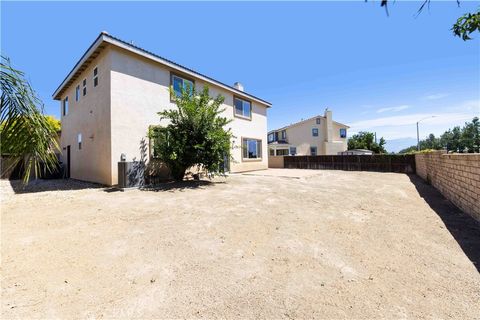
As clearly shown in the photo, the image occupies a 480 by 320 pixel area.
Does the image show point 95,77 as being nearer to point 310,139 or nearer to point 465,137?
point 310,139

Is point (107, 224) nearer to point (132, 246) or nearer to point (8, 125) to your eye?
point (132, 246)

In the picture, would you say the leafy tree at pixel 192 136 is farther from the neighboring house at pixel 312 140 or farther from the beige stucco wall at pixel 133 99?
the neighboring house at pixel 312 140

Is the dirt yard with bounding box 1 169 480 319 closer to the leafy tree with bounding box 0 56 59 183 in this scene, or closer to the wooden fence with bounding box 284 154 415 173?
the leafy tree with bounding box 0 56 59 183

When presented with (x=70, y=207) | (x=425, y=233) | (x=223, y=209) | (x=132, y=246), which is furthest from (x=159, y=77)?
(x=425, y=233)

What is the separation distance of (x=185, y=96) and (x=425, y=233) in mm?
9014

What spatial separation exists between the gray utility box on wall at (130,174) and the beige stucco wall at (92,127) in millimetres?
1224

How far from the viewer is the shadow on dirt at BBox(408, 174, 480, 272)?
352cm

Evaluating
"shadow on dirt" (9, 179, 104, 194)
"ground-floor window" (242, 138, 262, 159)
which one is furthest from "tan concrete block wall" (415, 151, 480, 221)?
"shadow on dirt" (9, 179, 104, 194)

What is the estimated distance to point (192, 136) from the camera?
30.7ft

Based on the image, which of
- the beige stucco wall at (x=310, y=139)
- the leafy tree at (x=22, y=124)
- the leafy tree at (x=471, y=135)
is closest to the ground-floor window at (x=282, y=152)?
the beige stucco wall at (x=310, y=139)

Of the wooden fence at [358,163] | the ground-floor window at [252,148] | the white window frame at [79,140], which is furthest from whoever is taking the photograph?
the ground-floor window at [252,148]

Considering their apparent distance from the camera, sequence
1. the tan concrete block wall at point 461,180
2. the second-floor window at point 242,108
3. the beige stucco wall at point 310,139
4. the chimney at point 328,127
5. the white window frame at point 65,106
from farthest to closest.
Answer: the beige stucco wall at point 310,139
the chimney at point 328,127
the second-floor window at point 242,108
the white window frame at point 65,106
the tan concrete block wall at point 461,180

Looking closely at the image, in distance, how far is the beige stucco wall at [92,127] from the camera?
9383 mm

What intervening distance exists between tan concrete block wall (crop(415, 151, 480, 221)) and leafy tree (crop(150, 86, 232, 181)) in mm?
7520
